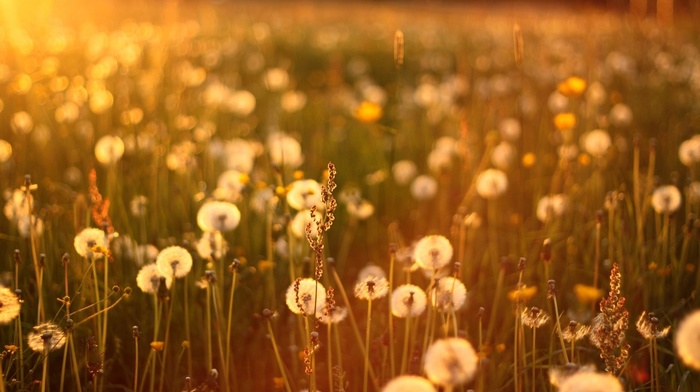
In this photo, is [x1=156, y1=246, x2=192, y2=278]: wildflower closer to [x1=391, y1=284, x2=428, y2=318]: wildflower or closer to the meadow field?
the meadow field

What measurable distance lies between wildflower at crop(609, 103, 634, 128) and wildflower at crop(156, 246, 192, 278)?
7.02 ft

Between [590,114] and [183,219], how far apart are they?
192cm

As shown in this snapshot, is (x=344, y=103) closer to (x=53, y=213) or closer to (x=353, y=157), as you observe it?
(x=353, y=157)

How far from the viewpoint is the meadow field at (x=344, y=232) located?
4.52 feet

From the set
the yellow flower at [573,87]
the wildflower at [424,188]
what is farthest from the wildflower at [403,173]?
the yellow flower at [573,87]

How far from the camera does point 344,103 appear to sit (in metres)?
4.21

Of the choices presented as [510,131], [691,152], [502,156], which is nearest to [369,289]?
[691,152]

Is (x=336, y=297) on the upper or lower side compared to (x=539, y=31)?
lower

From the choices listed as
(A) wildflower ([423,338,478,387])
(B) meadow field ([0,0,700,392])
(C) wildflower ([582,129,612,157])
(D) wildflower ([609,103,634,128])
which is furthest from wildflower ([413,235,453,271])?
(D) wildflower ([609,103,634,128])

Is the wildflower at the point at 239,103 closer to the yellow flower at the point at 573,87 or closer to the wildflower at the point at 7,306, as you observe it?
the yellow flower at the point at 573,87

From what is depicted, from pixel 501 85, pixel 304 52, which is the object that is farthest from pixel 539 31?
pixel 501 85

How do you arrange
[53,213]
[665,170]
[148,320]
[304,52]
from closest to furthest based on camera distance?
1. [148,320]
2. [53,213]
3. [665,170]
4. [304,52]

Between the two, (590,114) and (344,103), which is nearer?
(590,114)

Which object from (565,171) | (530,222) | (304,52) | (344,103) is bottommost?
(530,222)
